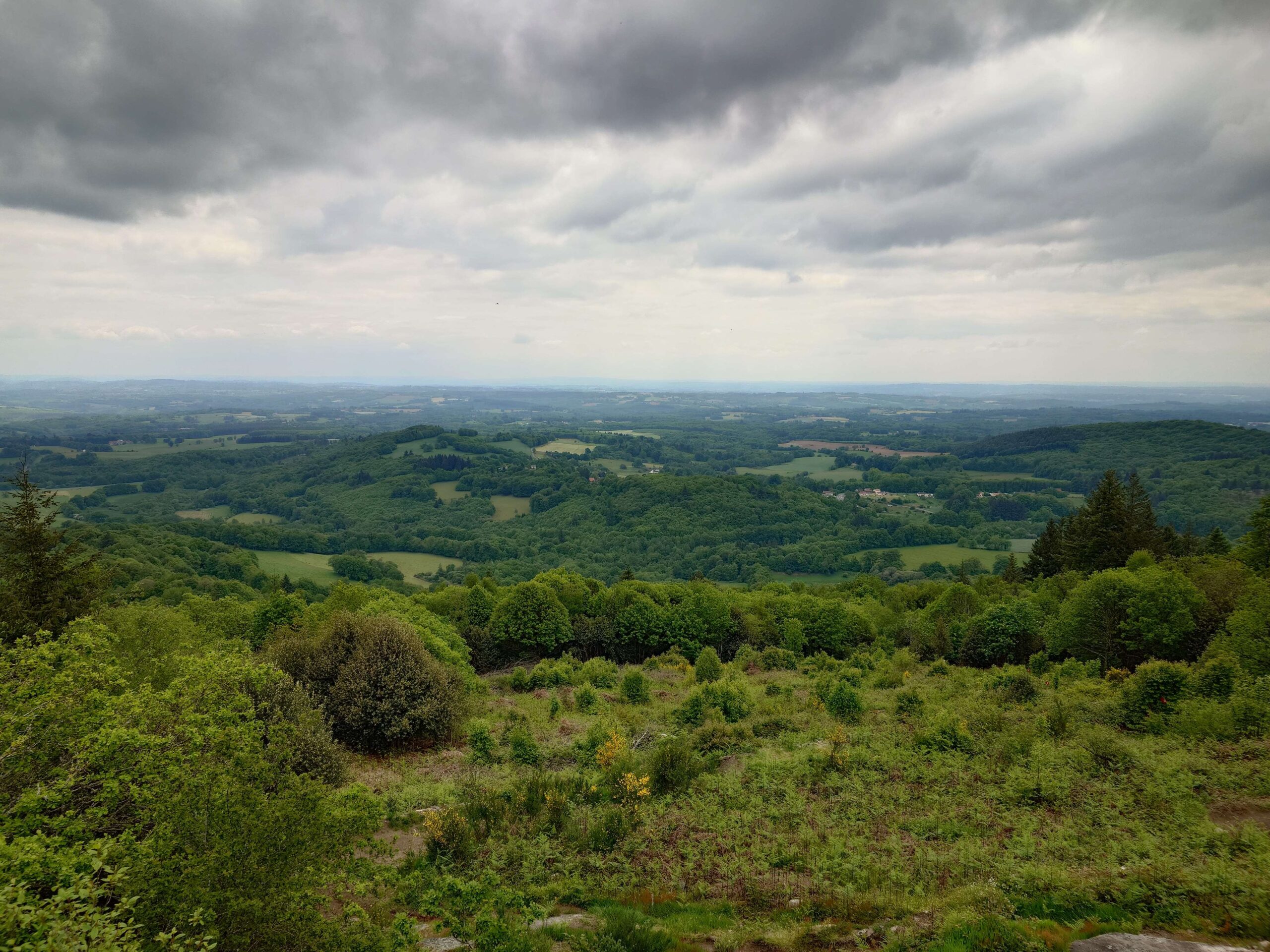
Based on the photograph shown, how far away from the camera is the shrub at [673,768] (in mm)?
16781

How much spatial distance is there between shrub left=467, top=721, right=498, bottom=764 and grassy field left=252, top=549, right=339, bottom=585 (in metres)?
77.9

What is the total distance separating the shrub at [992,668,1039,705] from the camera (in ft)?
74.4

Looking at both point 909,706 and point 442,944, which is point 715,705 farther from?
point 442,944

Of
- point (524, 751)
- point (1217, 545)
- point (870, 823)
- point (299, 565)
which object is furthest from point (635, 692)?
point (299, 565)

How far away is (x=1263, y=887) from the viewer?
8664 mm

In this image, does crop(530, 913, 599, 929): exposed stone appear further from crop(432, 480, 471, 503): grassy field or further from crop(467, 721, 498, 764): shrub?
crop(432, 480, 471, 503): grassy field

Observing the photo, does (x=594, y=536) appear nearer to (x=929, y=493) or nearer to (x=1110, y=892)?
(x=929, y=493)


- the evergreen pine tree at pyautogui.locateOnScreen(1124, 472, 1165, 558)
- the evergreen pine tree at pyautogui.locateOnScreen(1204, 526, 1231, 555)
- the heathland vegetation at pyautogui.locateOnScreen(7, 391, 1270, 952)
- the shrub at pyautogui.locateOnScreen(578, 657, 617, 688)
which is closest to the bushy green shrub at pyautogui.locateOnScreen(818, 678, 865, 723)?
the heathland vegetation at pyautogui.locateOnScreen(7, 391, 1270, 952)

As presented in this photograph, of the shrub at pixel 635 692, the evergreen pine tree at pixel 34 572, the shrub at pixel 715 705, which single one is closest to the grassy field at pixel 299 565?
the evergreen pine tree at pixel 34 572

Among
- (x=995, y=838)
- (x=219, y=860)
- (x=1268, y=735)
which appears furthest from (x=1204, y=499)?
(x=219, y=860)

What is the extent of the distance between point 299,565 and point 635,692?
3664 inches

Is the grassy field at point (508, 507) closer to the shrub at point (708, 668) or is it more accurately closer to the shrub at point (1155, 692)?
the shrub at point (708, 668)

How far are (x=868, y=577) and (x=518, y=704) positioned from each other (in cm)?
5031

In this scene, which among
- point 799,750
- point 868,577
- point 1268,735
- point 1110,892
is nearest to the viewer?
point 1110,892
